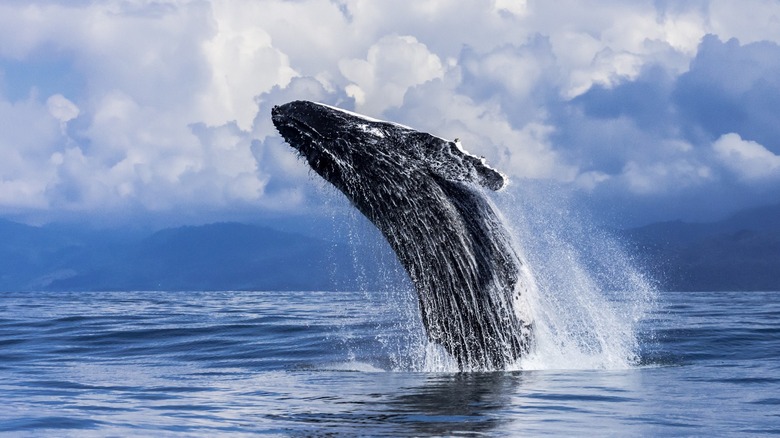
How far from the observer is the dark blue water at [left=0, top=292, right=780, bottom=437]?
7230mm

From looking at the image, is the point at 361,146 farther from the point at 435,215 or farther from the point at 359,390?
the point at 359,390

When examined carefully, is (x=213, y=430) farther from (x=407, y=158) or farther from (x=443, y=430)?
(x=407, y=158)

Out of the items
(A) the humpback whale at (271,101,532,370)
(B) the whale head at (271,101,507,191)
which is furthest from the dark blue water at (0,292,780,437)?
(B) the whale head at (271,101,507,191)

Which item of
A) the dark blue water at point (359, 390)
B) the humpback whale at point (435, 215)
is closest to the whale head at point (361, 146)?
the humpback whale at point (435, 215)

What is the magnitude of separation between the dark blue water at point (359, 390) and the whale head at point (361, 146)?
1.85m

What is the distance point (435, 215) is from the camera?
10.8 m

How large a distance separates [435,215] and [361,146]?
1147 mm

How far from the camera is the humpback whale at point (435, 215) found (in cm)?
1051

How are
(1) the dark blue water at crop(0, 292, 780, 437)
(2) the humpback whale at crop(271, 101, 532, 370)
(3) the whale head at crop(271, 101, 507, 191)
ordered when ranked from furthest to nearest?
(2) the humpback whale at crop(271, 101, 532, 370) → (3) the whale head at crop(271, 101, 507, 191) → (1) the dark blue water at crop(0, 292, 780, 437)

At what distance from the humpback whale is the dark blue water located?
563 millimetres

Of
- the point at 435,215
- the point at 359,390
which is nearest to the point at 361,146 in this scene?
the point at 435,215

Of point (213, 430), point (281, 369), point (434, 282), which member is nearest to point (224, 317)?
point (281, 369)

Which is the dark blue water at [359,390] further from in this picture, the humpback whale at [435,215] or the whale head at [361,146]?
the whale head at [361,146]

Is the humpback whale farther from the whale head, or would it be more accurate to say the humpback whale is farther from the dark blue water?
the dark blue water
